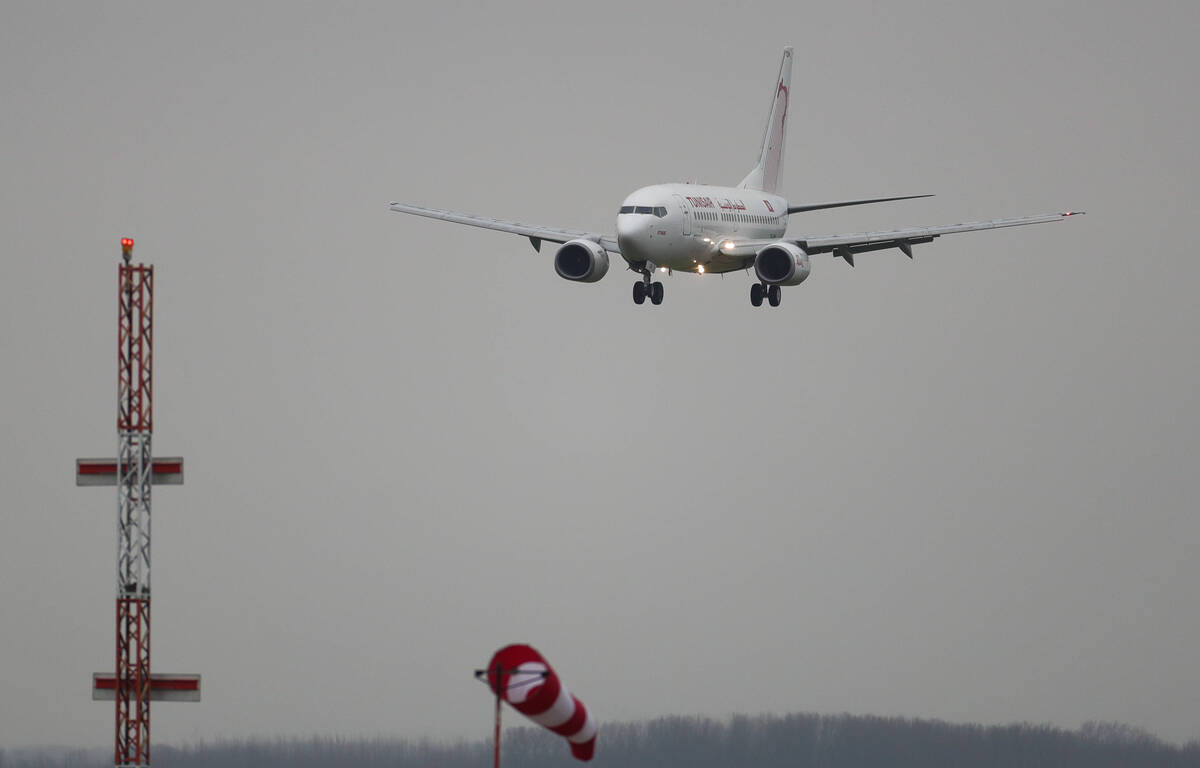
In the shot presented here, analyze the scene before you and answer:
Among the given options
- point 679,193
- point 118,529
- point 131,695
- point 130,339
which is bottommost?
point 131,695

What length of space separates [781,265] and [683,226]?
246 inches

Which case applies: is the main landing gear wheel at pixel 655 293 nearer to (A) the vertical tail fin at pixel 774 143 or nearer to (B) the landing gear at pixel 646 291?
(B) the landing gear at pixel 646 291

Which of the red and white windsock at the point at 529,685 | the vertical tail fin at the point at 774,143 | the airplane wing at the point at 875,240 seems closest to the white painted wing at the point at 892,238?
the airplane wing at the point at 875,240

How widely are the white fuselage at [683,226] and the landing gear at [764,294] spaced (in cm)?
172

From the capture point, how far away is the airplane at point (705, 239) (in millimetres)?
118562

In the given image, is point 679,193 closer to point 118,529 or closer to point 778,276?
point 778,276

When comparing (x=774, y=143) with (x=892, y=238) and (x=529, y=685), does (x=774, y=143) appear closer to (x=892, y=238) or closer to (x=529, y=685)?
(x=892, y=238)

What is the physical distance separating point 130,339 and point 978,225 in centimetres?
4797

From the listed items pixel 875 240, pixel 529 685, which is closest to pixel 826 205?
pixel 875 240

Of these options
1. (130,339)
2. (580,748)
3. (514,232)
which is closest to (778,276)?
(514,232)

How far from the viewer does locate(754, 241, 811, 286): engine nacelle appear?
404 ft

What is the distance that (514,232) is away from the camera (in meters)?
130

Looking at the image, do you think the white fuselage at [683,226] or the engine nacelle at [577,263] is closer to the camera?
the white fuselage at [683,226]

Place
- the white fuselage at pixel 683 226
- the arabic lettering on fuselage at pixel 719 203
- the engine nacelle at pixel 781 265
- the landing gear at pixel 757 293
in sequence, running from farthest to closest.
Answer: the landing gear at pixel 757 293, the arabic lettering on fuselage at pixel 719 203, the engine nacelle at pixel 781 265, the white fuselage at pixel 683 226
